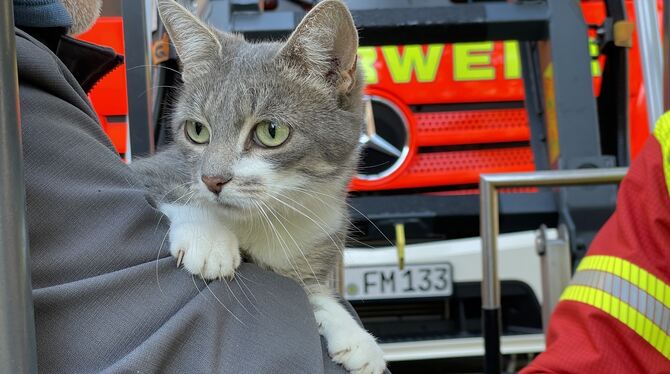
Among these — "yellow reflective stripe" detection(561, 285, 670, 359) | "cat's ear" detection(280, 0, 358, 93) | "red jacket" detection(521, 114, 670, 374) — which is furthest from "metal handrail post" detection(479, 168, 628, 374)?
"cat's ear" detection(280, 0, 358, 93)

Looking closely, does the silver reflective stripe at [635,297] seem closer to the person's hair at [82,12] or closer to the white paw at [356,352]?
the white paw at [356,352]

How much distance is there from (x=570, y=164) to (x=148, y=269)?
1610 mm

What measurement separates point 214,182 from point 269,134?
121 mm

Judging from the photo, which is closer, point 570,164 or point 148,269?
point 148,269

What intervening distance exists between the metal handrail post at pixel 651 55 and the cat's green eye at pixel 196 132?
1.42 metres

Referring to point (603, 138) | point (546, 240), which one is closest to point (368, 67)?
point (603, 138)

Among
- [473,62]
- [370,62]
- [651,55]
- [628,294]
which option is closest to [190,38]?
[628,294]

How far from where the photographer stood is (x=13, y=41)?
0.58 m

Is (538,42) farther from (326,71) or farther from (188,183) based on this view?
(188,183)

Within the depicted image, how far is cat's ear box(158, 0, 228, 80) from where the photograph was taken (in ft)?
3.72

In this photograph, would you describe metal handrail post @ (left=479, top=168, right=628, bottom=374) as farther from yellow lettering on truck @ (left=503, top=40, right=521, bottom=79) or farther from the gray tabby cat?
yellow lettering on truck @ (left=503, top=40, right=521, bottom=79)

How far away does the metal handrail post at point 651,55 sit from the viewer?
6.64 ft

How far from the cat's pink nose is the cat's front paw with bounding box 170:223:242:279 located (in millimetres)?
54

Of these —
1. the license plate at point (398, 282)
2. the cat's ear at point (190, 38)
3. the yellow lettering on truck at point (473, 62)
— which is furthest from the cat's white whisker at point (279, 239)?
the yellow lettering on truck at point (473, 62)
